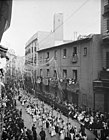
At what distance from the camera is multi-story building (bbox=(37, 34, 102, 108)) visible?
33.1 feet

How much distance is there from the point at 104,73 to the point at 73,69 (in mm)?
2727

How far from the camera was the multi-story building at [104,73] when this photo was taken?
9.41m

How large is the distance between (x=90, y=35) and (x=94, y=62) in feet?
4.50

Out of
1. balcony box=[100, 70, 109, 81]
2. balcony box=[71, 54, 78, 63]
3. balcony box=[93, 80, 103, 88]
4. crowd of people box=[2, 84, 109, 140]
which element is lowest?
crowd of people box=[2, 84, 109, 140]

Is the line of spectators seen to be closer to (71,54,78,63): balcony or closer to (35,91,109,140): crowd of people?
(35,91,109,140): crowd of people

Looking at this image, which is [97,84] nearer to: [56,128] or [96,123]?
[96,123]

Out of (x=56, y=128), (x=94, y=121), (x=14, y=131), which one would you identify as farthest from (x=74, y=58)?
(x=14, y=131)

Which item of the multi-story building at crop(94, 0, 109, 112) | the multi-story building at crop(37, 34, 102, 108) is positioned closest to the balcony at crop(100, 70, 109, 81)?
the multi-story building at crop(94, 0, 109, 112)

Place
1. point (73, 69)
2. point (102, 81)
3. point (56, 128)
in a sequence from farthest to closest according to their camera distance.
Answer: point (73, 69)
point (102, 81)
point (56, 128)

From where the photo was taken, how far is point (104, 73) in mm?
9414

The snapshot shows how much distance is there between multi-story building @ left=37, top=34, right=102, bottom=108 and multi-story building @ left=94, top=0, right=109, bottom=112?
0.24 metres

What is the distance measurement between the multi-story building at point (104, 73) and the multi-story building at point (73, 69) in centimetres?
24

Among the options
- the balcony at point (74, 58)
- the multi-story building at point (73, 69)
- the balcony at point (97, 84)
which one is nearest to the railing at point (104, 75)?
the balcony at point (97, 84)

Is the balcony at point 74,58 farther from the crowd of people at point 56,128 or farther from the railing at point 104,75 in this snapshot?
the crowd of people at point 56,128
